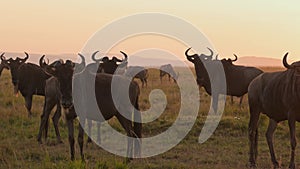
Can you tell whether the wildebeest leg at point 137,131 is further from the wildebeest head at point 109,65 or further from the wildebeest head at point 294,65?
the wildebeest head at point 294,65

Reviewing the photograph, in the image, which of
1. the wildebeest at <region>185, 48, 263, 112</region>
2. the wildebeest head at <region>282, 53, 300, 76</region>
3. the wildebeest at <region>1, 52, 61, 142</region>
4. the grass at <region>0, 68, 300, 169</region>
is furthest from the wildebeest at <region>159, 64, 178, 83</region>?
the wildebeest head at <region>282, 53, 300, 76</region>

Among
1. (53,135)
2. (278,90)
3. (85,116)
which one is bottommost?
(53,135)

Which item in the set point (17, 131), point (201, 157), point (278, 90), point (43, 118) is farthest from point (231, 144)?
point (17, 131)

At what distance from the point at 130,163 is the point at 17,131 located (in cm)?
471

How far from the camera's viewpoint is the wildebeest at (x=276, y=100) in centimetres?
850

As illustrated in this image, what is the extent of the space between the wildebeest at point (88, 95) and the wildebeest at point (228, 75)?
7.04 meters

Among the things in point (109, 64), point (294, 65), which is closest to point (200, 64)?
point (109, 64)

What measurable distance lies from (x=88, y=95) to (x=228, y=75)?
30.7 feet

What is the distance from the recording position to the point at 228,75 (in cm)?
1802

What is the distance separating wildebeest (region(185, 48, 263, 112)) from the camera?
17.3m

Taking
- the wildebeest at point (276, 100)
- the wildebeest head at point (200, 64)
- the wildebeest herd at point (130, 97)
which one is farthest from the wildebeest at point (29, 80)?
the wildebeest at point (276, 100)

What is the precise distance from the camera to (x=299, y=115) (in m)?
8.56

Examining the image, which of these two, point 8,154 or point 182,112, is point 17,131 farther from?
point 182,112

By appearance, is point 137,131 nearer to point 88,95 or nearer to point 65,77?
point 88,95
